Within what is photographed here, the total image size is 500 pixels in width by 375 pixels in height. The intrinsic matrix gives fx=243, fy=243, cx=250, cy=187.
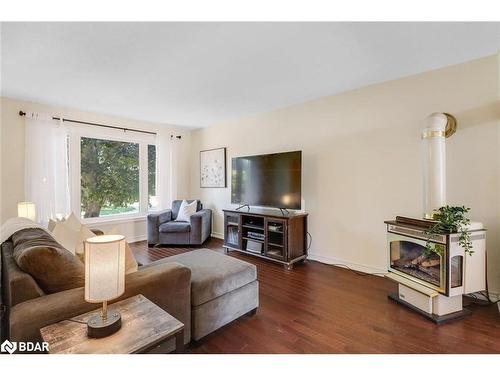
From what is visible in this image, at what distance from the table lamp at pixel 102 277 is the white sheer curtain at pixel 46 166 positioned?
3428 mm

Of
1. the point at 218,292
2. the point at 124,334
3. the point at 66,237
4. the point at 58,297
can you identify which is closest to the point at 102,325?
the point at 124,334

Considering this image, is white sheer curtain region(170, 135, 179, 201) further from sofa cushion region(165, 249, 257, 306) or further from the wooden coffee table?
the wooden coffee table

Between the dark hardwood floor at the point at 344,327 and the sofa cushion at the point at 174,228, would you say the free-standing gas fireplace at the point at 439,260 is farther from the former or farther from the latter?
the sofa cushion at the point at 174,228

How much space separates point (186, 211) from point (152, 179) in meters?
1.07

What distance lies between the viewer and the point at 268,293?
2473 millimetres

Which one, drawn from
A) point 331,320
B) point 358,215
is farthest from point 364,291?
point 358,215

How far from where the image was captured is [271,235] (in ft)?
11.3

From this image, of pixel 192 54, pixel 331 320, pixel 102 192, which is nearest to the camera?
pixel 331 320

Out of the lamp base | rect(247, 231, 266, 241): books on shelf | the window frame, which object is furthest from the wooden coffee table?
the window frame

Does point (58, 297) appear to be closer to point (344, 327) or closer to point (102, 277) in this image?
point (102, 277)

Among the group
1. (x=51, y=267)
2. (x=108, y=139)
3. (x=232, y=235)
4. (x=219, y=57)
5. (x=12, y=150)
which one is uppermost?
(x=219, y=57)
